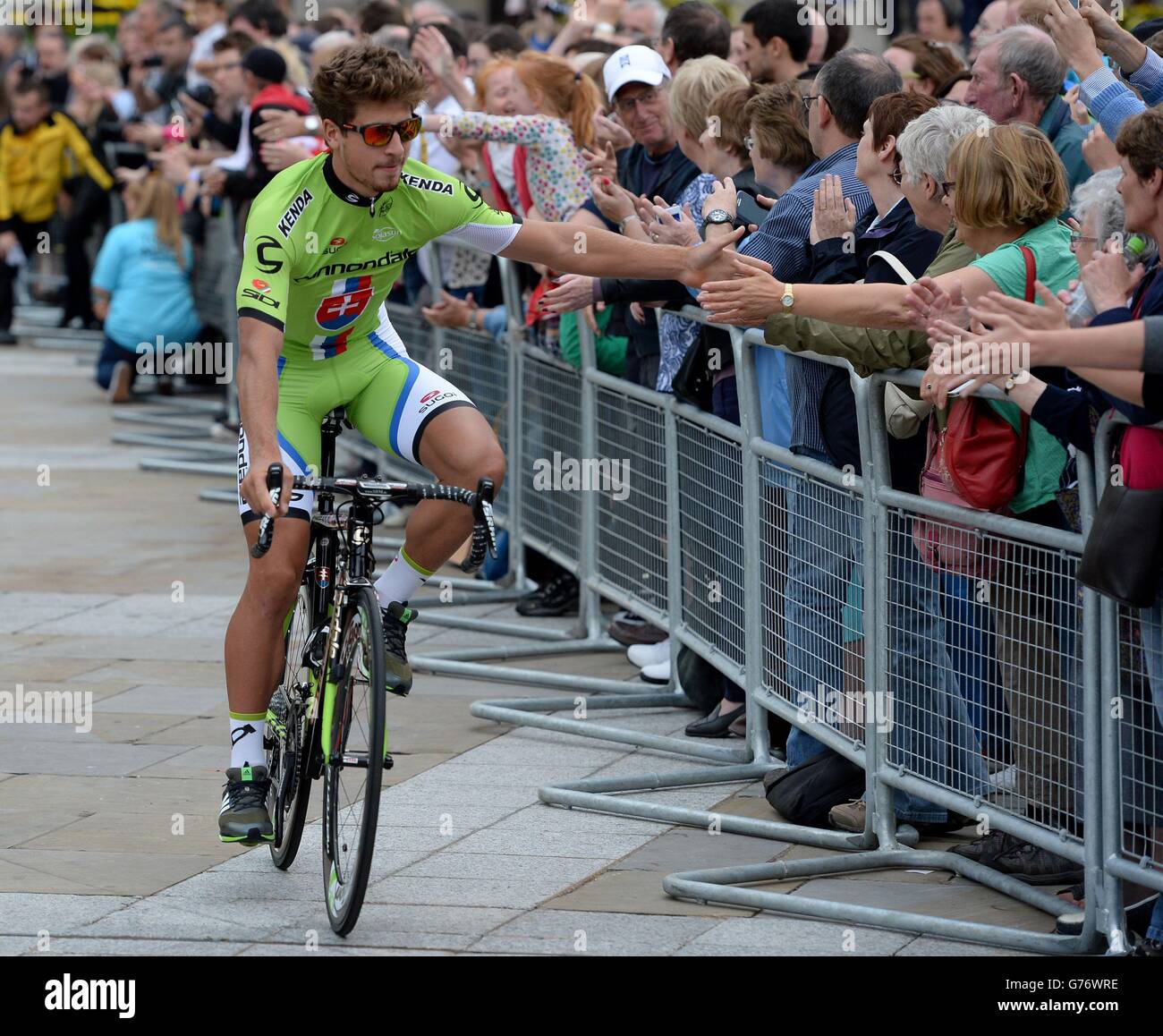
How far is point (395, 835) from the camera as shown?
5789 millimetres

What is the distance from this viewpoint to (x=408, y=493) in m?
4.67

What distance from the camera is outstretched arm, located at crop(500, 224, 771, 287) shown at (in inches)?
214

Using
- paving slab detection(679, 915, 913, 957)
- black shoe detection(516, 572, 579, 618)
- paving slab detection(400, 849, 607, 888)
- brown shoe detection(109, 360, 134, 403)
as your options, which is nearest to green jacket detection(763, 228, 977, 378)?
paving slab detection(679, 915, 913, 957)

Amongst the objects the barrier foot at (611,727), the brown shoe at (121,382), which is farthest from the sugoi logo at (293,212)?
the brown shoe at (121,382)

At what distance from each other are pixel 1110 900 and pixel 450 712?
11.0 ft

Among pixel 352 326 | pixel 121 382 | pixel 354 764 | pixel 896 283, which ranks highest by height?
pixel 896 283

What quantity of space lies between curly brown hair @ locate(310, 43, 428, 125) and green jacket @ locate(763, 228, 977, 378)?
1214mm

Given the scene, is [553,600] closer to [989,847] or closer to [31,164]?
[989,847]

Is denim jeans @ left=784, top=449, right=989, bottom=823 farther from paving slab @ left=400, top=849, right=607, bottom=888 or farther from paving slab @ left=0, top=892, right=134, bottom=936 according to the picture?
paving slab @ left=0, top=892, right=134, bottom=936

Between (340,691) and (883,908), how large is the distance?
1.54 metres

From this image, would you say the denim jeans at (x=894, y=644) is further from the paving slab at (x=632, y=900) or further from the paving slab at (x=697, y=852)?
the paving slab at (x=632, y=900)

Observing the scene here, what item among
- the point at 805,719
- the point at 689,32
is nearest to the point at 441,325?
the point at 689,32

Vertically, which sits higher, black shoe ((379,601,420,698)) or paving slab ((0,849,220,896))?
black shoe ((379,601,420,698))

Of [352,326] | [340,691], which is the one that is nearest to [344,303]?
[352,326]
